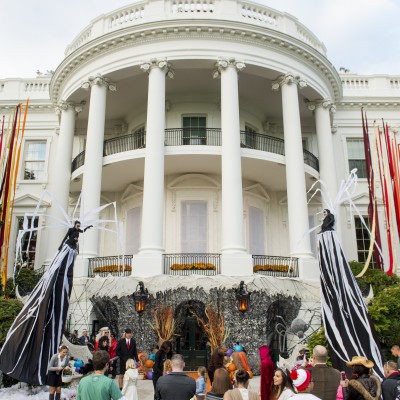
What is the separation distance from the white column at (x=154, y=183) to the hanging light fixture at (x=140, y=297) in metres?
0.75

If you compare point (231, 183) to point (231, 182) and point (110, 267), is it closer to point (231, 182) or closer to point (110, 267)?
point (231, 182)

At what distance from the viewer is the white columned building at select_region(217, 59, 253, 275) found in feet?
52.6

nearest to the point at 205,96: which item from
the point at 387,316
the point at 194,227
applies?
the point at 194,227

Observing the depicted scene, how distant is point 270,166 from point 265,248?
3.79 m

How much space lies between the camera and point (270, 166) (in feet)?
64.7

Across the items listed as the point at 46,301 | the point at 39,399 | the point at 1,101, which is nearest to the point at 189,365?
the point at 39,399

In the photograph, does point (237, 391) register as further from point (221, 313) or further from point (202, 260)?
point (202, 260)

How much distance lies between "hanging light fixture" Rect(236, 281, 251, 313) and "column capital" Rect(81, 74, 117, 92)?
10.2 meters

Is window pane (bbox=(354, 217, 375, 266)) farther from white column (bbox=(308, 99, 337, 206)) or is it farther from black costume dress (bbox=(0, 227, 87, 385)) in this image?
black costume dress (bbox=(0, 227, 87, 385))

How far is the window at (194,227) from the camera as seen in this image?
64.7 ft

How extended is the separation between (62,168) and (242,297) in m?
10.4

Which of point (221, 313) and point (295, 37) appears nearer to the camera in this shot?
point (221, 313)

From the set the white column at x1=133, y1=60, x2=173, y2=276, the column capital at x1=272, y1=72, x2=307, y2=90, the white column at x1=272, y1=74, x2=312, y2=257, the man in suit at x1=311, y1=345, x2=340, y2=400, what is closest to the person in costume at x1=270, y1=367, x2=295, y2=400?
the man in suit at x1=311, y1=345, x2=340, y2=400

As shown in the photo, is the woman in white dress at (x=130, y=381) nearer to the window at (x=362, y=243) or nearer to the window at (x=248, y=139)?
the window at (x=248, y=139)
